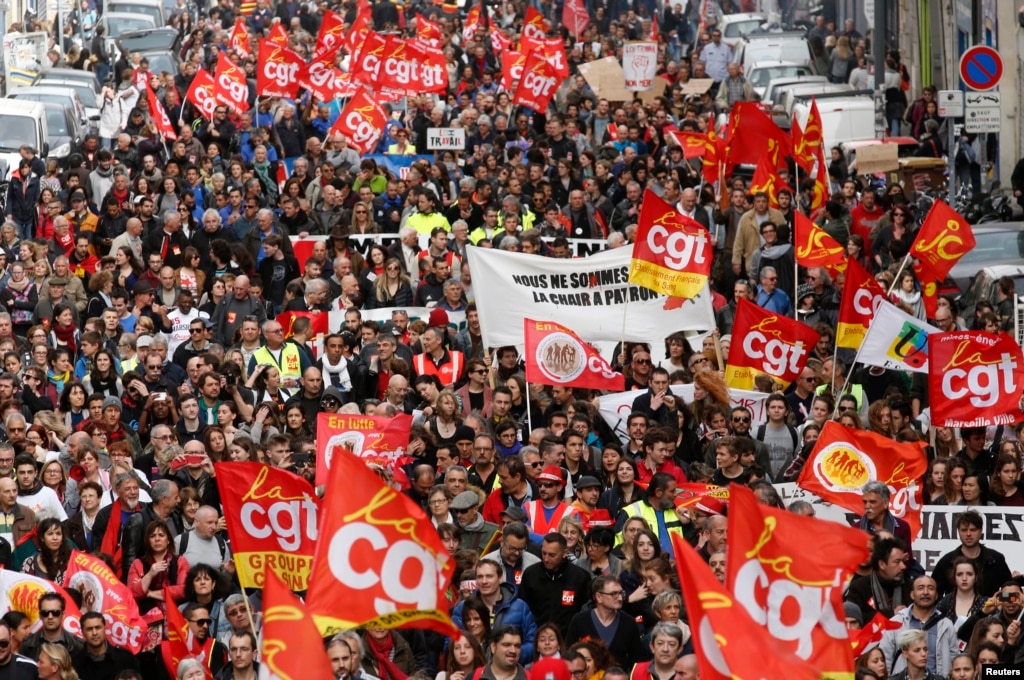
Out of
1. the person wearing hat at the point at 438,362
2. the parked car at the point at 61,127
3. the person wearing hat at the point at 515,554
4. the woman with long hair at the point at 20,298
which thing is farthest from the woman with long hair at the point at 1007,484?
the parked car at the point at 61,127

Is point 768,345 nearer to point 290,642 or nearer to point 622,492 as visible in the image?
point 622,492

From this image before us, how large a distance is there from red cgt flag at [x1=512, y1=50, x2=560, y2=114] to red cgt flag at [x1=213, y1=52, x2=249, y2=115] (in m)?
3.36

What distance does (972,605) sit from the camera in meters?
14.6

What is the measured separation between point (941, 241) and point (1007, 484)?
561 centimetres

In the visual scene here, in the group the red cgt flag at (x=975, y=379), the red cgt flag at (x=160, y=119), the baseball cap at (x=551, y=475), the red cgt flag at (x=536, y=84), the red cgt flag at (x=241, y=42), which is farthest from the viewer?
the red cgt flag at (x=241, y=42)

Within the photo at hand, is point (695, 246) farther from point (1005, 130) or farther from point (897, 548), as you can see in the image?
point (1005, 130)

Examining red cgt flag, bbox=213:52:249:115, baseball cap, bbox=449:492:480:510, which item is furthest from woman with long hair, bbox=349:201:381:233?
baseball cap, bbox=449:492:480:510

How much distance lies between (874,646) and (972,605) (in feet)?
2.56

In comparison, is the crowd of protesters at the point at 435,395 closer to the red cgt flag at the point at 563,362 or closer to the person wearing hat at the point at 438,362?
the person wearing hat at the point at 438,362

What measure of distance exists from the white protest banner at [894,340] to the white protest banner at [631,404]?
89cm

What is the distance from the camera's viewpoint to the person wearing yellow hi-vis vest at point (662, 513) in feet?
52.3

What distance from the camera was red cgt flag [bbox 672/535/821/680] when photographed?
11281mm

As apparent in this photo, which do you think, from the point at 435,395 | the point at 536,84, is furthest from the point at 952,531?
the point at 536,84

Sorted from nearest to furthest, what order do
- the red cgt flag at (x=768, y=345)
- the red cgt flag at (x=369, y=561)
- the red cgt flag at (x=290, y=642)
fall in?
the red cgt flag at (x=290, y=642) < the red cgt flag at (x=369, y=561) < the red cgt flag at (x=768, y=345)
